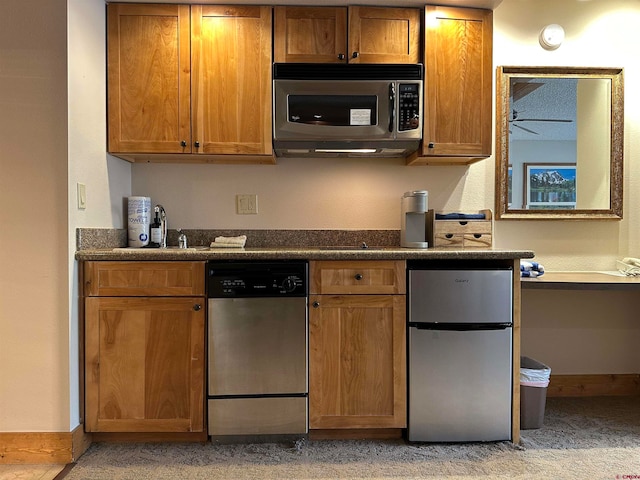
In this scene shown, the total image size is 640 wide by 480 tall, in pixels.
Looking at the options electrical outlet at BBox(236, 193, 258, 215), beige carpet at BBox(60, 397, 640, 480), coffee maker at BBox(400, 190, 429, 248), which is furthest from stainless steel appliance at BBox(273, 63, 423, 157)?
beige carpet at BBox(60, 397, 640, 480)

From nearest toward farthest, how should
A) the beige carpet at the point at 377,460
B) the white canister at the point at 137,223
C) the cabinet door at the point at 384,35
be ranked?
the beige carpet at the point at 377,460
the cabinet door at the point at 384,35
the white canister at the point at 137,223

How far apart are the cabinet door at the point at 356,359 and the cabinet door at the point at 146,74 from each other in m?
1.23

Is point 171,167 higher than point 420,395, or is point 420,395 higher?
point 171,167

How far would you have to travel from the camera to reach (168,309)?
77.6 inches

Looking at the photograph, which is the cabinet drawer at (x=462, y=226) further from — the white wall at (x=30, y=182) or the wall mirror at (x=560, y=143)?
the white wall at (x=30, y=182)

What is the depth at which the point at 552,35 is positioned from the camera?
2.59 metres

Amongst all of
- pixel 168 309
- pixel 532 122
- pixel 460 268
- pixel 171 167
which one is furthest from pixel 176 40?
pixel 532 122

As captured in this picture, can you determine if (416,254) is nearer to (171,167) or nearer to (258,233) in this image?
(258,233)

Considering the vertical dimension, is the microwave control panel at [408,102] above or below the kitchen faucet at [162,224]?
above

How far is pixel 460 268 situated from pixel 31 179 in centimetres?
190

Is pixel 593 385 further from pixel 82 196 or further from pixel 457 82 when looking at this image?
pixel 82 196

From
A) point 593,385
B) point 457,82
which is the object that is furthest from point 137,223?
point 593,385

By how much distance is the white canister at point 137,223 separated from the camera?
240 centimetres

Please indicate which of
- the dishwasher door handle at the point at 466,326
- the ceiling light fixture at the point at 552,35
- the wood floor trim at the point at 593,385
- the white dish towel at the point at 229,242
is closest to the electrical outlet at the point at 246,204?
the white dish towel at the point at 229,242
